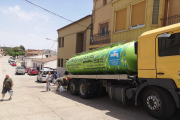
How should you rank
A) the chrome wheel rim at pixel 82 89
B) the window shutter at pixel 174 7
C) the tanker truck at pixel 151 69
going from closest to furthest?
the tanker truck at pixel 151 69 < the window shutter at pixel 174 7 < the chrome wheel rim at pixel 82 89

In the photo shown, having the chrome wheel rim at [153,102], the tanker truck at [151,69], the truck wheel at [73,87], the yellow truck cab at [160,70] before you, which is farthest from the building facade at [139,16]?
the chrome wheel rim at [153,102]

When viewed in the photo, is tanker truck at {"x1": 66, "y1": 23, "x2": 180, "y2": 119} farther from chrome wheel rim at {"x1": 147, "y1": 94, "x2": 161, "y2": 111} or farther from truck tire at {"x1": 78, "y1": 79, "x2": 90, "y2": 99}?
truck tire at {"x1": 78, "y1": 79, "x2": 90, "y2": 99}

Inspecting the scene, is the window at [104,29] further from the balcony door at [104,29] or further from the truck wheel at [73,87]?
the truck wheel at [73,87]

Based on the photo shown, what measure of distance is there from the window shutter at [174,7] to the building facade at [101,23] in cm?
518

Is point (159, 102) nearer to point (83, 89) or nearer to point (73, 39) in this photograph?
point (83, 89)

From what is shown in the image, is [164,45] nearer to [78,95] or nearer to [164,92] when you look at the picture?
[164,92]

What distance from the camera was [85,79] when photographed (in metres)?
9.14

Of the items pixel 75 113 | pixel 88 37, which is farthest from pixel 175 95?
pixel 88 37

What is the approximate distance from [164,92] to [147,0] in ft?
22.4

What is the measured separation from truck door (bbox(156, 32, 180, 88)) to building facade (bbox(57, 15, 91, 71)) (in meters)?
12.1

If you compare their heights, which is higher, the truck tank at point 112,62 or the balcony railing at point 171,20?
the balcony railing at point 171,20

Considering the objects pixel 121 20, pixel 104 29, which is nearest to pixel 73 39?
pixel 104 29

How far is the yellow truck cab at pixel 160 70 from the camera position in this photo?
4648mm

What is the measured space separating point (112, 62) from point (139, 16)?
491cm
